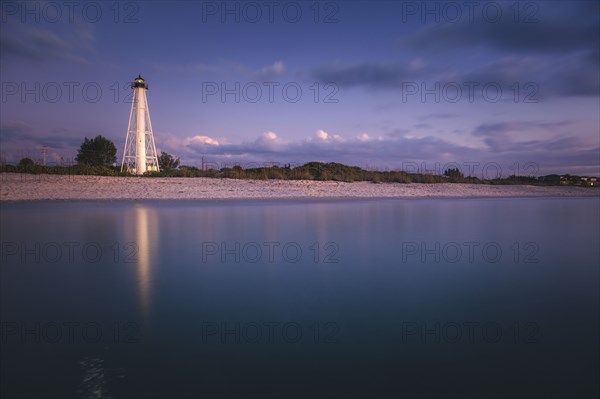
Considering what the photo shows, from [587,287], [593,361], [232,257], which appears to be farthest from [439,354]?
[232,257]

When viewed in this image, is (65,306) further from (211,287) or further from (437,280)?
(437,280)

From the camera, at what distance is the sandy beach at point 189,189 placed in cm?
1964

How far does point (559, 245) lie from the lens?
346 inches

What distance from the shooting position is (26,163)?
23.8m

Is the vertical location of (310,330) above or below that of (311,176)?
below

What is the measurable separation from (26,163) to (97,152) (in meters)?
22.4

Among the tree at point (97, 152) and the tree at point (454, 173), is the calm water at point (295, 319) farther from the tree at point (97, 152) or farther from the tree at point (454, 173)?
the tree at point (97, 152)

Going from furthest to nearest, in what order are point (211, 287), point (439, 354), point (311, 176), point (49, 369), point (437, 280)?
point (311, 176), point (437, 280), point (211, 287), point (439, 354), point (49, 369)

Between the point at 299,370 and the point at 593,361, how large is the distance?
87.0 inches

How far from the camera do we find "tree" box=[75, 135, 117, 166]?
145 ft

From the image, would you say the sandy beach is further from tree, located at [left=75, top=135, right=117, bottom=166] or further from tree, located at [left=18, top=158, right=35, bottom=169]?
tree, located at [left=75, top=135, right=117, bottom=166]

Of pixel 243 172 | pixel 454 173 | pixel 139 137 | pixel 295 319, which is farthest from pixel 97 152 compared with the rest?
pixel 295 319

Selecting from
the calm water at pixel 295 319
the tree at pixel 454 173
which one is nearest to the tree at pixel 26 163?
the calm water at pixel 295 319

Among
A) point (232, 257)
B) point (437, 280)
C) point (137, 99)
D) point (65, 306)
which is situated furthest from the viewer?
point (137, 99)
